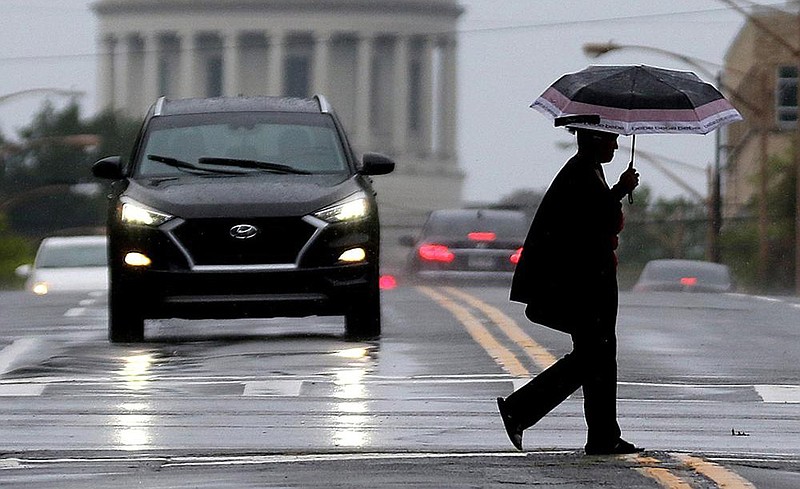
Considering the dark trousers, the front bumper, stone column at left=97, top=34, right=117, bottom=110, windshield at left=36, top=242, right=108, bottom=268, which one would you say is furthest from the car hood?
stone column at left=97, top=34, right=117, bottom=110

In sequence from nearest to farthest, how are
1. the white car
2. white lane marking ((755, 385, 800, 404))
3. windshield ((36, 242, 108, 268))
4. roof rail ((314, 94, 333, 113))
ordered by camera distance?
white lane marking ((755, 385, 800, 404))
roof rail ((314, 94, 333, 113))
the white car
windshield ((36, 242, 108, 268))

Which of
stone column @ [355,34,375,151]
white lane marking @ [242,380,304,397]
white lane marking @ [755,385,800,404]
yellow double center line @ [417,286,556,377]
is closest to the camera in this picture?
white lane marking @ [755,385,800,404]

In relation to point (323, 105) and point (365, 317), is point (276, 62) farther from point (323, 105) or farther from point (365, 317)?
point (365, 317)

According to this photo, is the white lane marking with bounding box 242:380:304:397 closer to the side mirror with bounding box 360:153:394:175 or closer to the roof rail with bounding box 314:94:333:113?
the side mirror with bounding box 360:153:394:175

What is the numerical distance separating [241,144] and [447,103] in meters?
141

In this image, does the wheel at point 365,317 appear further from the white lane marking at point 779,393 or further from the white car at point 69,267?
the white car at point 69,267

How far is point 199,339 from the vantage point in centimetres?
1878

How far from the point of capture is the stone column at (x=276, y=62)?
148 meters

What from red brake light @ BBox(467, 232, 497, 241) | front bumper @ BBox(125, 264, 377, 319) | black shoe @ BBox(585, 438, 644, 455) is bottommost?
red brake light @ BBox(467, 232, 497, 241)

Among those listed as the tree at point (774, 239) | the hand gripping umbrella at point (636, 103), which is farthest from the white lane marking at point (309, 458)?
the tree at point (774, 239)

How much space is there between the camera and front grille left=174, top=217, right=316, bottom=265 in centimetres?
1734

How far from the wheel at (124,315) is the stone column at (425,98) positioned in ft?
442

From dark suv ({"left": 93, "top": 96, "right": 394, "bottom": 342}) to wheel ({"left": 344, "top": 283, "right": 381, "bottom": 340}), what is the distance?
10 millimetres

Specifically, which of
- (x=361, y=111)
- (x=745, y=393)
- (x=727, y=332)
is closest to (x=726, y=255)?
(x=727, y=332)
